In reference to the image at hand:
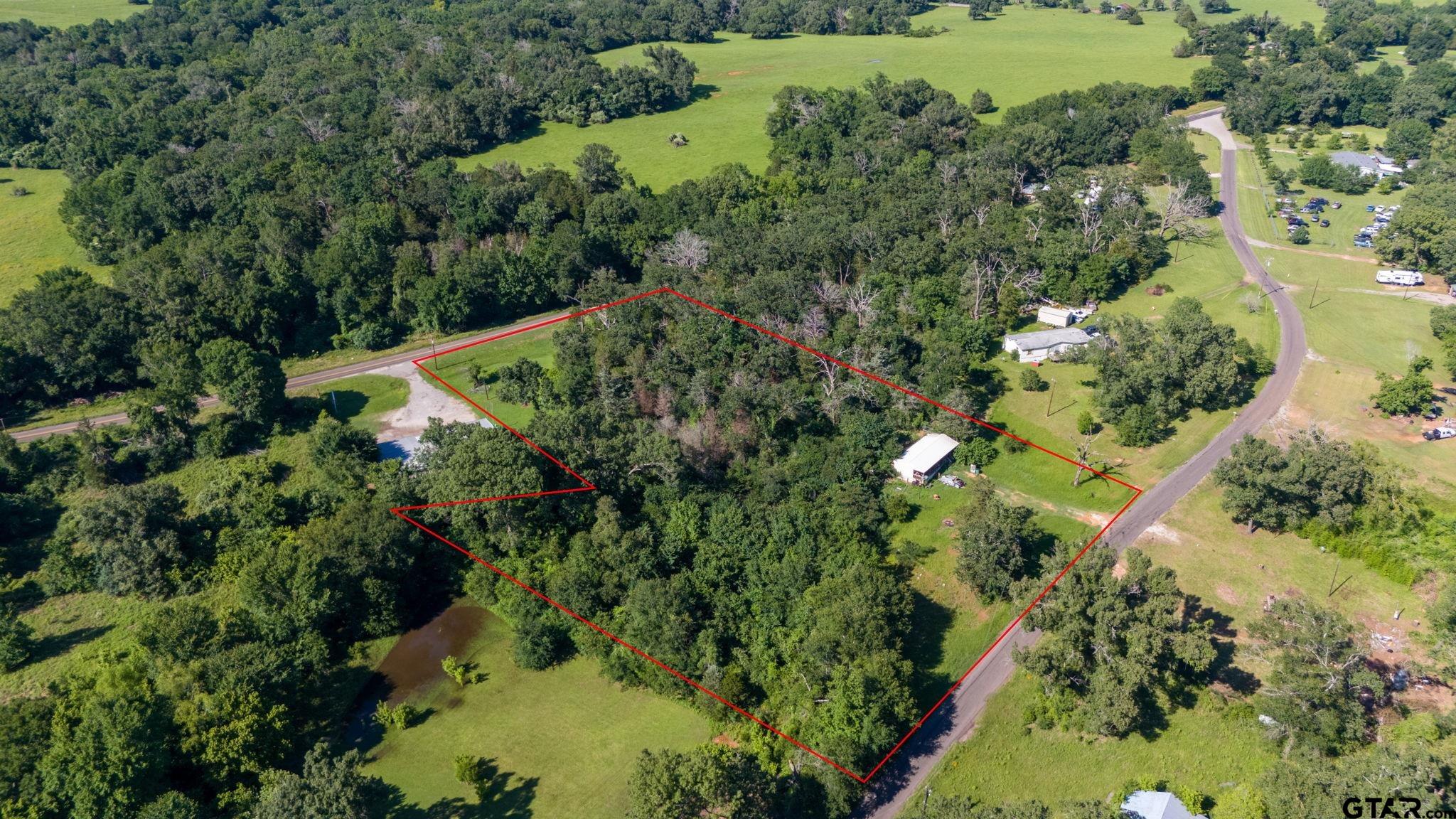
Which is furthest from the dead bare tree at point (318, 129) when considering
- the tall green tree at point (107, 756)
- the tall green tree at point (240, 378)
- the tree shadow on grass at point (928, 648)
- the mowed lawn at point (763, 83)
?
the tree shadow on grass at point (928, 648)

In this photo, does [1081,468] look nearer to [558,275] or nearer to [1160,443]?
[1160,443]

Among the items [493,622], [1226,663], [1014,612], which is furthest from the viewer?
[493,622]

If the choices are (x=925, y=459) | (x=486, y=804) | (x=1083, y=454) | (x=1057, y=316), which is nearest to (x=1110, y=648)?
(x=925, y=459)

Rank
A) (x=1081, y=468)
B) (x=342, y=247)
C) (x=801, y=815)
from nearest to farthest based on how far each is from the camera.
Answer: (x=801, y=815) < (x=1081, y=468) < (x=342, y=247)

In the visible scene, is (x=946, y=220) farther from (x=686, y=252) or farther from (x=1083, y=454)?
(x=1083, y=454)

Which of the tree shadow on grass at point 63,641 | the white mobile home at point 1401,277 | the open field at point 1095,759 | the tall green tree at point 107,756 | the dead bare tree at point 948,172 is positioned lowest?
the open field at point 1095,759

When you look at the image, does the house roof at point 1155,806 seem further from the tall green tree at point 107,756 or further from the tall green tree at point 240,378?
the tall green tree at point 240,378

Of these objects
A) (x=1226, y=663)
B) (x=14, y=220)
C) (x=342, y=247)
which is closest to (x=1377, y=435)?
(x=1226, y=663)
